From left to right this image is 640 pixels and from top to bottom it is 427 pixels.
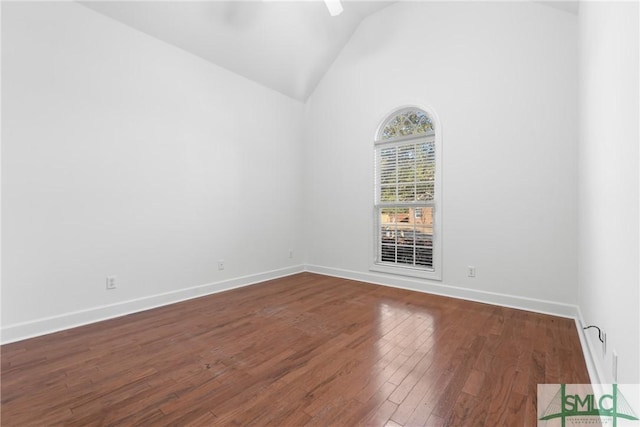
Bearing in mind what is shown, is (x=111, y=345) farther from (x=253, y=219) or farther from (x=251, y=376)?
(x=253, y=219)

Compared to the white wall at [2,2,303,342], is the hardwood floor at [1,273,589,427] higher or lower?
lower

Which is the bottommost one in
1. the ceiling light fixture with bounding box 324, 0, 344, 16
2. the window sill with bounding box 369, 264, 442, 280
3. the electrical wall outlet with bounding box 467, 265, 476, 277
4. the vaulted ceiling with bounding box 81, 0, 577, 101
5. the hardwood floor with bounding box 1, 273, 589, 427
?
the hardwood floor with bounding box 1, 273, 589, 427

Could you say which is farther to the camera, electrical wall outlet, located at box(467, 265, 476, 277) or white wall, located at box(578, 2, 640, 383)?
electrical wall outlet, located at box(467, 265, 476, 277)

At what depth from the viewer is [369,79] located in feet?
14.6

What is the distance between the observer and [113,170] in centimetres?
310

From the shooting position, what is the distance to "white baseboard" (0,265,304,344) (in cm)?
253

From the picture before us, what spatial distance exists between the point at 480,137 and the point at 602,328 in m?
2.38

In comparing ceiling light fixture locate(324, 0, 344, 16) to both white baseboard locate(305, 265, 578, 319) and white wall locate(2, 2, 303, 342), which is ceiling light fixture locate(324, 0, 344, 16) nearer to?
white wall locate(2, 2, 303, 342)

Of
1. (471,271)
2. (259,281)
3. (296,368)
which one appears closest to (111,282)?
(259,281)

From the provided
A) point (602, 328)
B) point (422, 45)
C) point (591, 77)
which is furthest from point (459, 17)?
point (602, 328)

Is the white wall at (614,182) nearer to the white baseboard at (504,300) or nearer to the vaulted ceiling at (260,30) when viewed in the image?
the white baseboard at (504,300)

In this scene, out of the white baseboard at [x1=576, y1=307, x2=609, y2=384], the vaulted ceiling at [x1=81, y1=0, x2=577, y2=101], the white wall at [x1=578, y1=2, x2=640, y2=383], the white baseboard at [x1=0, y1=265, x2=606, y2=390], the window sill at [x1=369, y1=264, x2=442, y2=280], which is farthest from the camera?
the window sill at [x1=369, y1=264, x2=442, y2=280]

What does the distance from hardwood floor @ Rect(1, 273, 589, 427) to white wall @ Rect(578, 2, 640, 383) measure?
1.82 ft
